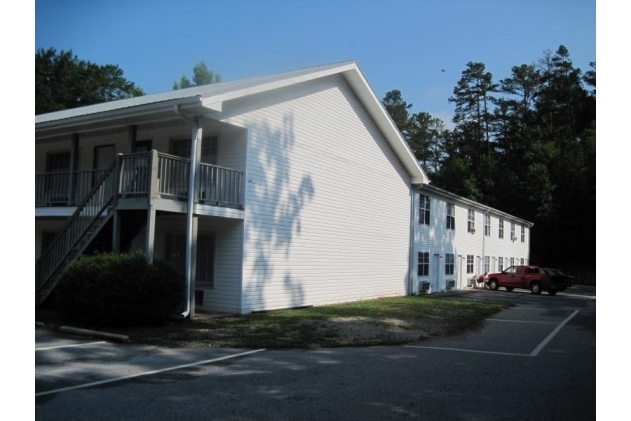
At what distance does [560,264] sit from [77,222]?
44221 millimetres

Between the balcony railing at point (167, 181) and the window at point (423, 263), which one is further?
the window at point (423, 263)

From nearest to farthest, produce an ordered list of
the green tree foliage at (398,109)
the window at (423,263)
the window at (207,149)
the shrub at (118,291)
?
the shrub at (118,291) → the window at (207,149) → the window at (423,263) → the green tree foliage at (398,109)

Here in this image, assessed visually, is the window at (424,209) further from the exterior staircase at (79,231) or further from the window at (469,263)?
the exterior staircase at (79,231)

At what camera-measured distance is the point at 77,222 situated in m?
13.4

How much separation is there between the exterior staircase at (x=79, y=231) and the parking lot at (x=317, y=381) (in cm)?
290

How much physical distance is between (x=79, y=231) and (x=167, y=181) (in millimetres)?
2667

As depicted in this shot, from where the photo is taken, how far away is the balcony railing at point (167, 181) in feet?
41.1

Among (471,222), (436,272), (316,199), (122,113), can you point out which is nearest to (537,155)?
(471,222)

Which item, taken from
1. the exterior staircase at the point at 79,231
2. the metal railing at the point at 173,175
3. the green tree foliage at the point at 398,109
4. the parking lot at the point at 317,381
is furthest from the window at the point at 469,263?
the green tree foliage at the point at 398,109

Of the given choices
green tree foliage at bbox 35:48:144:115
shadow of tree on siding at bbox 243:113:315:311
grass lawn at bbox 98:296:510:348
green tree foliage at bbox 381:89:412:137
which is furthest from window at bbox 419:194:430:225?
green tree foliage at bbox 381:89:412:137

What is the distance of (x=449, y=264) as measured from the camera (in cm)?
2891

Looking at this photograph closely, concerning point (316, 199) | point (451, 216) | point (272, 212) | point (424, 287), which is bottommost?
point (424, 287)

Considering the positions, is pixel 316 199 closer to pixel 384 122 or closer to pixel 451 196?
pixel 384 122

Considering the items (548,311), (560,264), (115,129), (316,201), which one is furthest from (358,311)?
(560,264)
